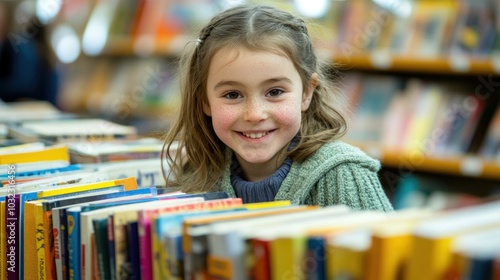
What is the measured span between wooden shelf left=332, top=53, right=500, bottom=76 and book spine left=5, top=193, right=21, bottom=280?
231 cm

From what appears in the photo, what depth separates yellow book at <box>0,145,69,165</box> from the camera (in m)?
1.87

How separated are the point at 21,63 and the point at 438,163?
10.0 ft

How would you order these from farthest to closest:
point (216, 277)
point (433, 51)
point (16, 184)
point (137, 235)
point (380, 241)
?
point (433, 51), point (16, 184), point (137, 235), point (216, 277), point (380, 241)

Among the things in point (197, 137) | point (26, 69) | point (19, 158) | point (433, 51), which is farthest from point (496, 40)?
point (26, 69)

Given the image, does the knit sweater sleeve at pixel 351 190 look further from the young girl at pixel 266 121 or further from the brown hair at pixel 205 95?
the brown hair at pixel 205 95

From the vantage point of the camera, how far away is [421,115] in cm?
357

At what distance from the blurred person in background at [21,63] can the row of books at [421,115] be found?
2.41m

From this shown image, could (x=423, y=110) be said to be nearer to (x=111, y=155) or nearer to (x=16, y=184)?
(x=111, y=155)

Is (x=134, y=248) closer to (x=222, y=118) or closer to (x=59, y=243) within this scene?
(x=59, y=243)

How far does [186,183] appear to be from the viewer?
6.00 ft

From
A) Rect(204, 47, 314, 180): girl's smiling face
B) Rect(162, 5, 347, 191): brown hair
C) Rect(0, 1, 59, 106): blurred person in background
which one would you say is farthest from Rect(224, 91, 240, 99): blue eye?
Rect(0, 1, 59, 106): blurred person in background

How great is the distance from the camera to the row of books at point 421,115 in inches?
133

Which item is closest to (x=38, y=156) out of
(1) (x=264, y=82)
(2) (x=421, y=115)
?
(1) (x=264, y=82)

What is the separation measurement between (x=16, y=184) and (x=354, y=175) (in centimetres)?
73
